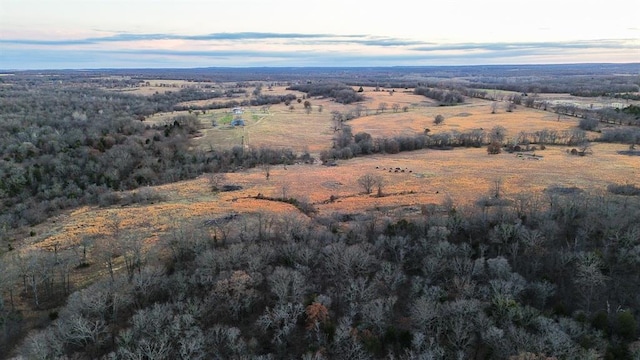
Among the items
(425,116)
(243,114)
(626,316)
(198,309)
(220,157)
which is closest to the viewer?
(626,316)

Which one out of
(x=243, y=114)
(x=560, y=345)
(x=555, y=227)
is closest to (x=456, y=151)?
(x=555, y=227)

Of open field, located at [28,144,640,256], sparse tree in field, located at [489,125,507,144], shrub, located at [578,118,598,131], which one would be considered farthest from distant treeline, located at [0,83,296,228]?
shrub, located at [578,118,598,131]

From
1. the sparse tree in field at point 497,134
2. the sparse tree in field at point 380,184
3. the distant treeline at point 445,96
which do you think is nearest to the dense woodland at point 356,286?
the sparse tree in field at point 380,184

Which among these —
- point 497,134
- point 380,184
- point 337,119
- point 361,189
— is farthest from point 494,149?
point 337,119

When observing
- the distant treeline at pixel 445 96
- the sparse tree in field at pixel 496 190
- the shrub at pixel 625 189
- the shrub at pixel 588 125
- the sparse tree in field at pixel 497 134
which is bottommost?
the sparse tree in field at pixel 496 190

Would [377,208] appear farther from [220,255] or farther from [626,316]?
[626,316]

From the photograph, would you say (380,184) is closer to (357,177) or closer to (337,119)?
(357,177)

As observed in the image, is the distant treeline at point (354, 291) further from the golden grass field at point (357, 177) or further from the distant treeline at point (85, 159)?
the distant treeline at point (85, 159)

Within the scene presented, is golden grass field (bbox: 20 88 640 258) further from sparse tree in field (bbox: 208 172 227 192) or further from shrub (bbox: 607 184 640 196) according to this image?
shrub (bbox: 607 184 640 196)
